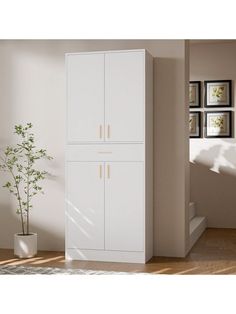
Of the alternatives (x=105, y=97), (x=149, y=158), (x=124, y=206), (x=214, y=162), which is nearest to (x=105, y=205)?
(x=124, y=206)

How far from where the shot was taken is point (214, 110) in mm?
6730

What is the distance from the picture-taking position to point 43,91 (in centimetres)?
500

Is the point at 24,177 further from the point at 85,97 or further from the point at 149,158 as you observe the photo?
the point at 149,158

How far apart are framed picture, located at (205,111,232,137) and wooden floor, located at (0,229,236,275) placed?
1.92 meters

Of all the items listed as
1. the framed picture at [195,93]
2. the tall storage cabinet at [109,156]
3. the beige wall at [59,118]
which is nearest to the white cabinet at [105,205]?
the tall storage cabinet at [109,156]

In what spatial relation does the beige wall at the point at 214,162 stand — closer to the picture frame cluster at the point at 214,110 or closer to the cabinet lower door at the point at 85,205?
the picture frame cluster at the point at 214,110

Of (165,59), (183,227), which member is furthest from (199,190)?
(165,59)

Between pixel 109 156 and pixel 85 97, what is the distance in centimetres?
61

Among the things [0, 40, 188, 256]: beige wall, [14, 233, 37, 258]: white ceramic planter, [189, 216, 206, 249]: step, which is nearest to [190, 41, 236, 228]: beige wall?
[189, 216, 206, 249]: step

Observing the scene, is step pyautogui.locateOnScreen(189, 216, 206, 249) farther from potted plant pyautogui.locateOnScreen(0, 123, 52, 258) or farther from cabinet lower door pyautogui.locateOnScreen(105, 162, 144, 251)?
potted plant pyautogui.locateOnScreen(0, 123, 52, 258)

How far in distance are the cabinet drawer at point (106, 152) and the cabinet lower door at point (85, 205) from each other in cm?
6

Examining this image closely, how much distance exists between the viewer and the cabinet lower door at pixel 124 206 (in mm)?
4406
